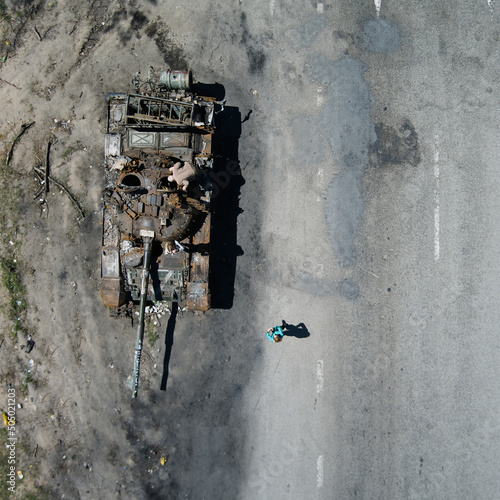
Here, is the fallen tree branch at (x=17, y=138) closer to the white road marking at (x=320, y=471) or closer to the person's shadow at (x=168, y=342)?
the person's shadow at (x=168, y=342)

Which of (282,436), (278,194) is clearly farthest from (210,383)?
(278,194)

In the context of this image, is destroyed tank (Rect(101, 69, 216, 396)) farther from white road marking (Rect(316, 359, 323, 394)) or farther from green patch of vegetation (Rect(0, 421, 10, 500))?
green patch of vegetation (Rect(0, 421, 10, 500))

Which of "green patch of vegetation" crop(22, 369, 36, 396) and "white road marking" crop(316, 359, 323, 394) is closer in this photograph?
"white road marking" crop(316, 359, 323, 394)

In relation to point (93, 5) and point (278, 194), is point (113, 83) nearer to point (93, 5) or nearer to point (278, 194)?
point (93, 5)

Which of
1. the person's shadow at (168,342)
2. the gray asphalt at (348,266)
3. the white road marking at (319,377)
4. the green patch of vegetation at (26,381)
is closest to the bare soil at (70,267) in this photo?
the green patch of vegetation at (26,381)

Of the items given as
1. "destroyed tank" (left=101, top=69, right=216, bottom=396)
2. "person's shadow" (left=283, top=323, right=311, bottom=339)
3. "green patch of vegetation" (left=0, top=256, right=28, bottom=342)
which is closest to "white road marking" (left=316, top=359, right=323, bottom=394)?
"person's shadow" (left=283, top=323, right=311, bottom=339)

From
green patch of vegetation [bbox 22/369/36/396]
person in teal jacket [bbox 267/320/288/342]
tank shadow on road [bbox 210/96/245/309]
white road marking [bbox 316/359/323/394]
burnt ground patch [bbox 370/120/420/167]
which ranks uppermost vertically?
burnt ground patch [bbox 370/120/420/167]
